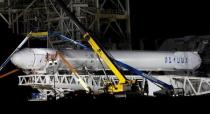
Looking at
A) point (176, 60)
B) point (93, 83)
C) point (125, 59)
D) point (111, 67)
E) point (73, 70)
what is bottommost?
point (93, 83)

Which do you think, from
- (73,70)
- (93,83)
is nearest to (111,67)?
(73,70)

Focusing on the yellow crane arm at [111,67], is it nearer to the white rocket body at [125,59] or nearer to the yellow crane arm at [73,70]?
the yellow crane arm at [73,70]

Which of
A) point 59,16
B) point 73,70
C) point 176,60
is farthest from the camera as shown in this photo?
point 59,16

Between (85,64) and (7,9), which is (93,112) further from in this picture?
(7,9)

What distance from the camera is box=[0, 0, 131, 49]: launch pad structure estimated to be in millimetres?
33812

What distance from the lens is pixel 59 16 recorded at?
3378 centimetres

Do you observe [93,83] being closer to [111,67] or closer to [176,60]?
[111,67]

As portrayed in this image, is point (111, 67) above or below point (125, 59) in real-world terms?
below

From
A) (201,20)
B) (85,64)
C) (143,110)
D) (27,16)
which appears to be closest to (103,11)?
(27,16)

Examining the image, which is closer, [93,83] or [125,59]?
[93,83]

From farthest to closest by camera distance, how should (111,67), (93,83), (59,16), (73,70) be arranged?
(59,16), (93,83), (73,70), (111,67)

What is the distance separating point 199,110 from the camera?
1416cm

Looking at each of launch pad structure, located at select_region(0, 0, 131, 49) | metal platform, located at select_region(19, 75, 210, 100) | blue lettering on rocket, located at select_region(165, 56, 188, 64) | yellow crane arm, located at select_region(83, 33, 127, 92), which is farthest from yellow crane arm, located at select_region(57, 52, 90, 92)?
blue lettering on rocket, located at select_region(165, 56, 188, 64)

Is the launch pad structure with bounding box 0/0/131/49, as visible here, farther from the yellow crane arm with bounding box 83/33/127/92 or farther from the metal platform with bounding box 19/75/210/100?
the yellow crane arm with bounding box 83/33/127/92
